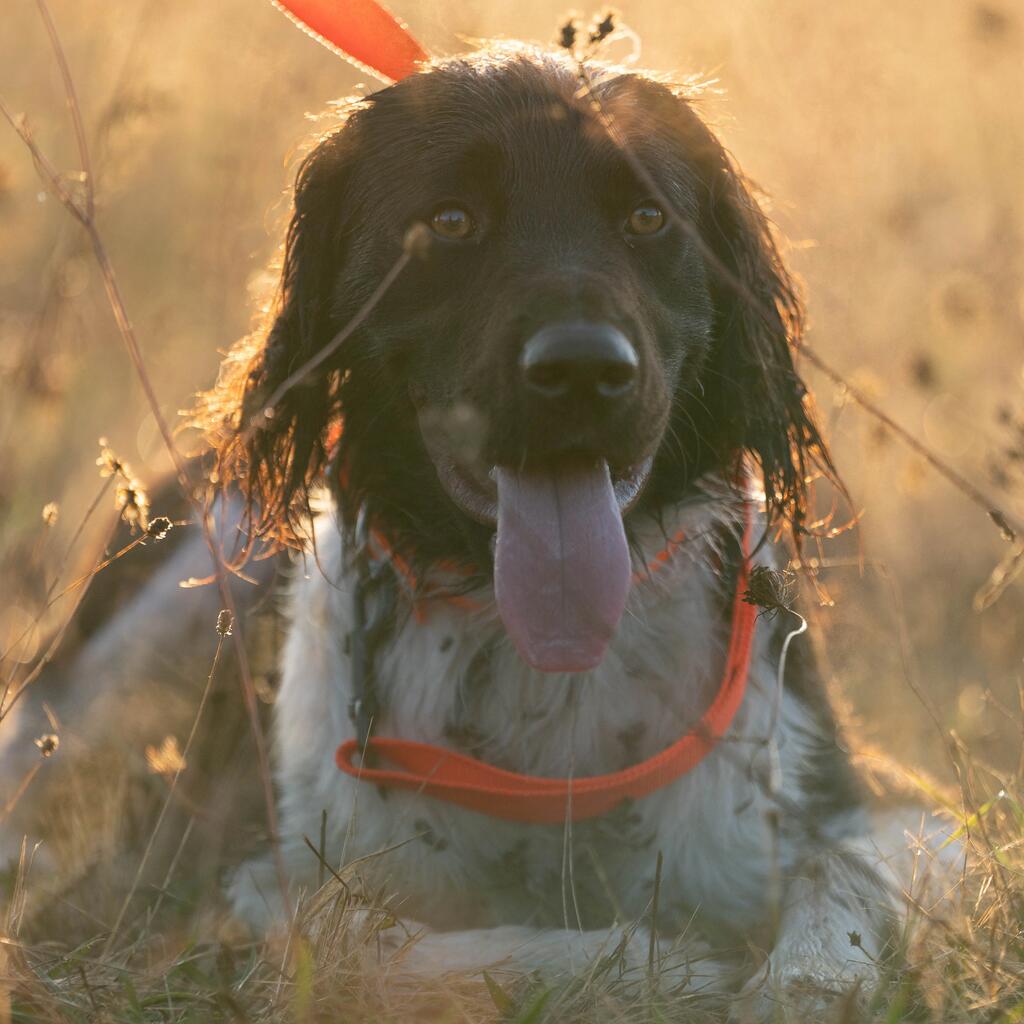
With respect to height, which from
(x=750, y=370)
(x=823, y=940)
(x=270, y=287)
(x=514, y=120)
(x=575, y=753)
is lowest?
(x=823, y=940)

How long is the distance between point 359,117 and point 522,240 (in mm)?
595

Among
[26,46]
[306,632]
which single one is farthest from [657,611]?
[26,46]

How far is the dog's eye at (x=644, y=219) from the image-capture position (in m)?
3.12

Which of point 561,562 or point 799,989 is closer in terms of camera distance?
point 799,989

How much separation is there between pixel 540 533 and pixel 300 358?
0.83 metres

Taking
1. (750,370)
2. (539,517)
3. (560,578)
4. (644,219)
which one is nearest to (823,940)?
(560,578)

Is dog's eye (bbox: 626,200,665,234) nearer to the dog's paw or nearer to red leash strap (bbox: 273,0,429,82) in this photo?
red leash strap (bbox: 273,0,429,82)

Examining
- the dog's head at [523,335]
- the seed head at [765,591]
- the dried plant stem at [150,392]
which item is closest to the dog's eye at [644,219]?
the dog's head at [523,335]

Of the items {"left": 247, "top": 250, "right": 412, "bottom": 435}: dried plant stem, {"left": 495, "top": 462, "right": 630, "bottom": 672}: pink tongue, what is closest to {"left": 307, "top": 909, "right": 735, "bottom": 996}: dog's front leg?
{"left": 495, "top": 462, "right": 630, "bottom": 672}: pink tongue

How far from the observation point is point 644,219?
3127mm

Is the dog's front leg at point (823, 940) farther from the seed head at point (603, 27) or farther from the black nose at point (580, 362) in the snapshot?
the seed head at point (603, 27)

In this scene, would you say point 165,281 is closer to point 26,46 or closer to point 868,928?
point 26,46

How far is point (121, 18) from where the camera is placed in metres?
6.21

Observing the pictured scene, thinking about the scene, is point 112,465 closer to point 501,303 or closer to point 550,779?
point 501,303
